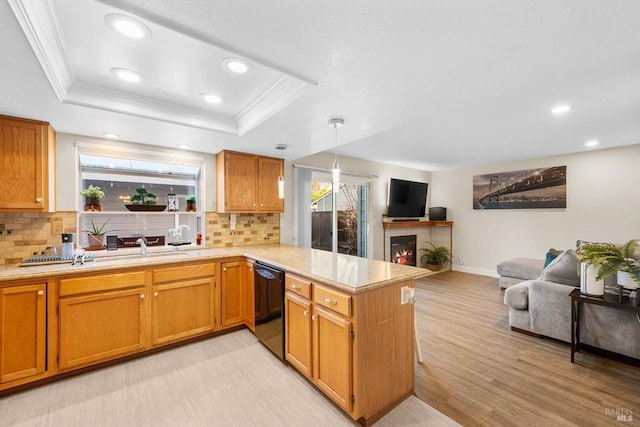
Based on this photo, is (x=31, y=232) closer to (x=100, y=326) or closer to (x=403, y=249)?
(x=100, y=326)

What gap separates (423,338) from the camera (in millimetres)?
2900

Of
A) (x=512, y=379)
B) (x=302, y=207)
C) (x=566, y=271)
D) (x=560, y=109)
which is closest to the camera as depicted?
(x=512, y=379)

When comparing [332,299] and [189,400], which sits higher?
[332,299]

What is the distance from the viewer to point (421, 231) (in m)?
6.29

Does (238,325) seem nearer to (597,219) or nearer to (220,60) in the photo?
(220,60)

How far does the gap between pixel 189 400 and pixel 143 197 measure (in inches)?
87.7

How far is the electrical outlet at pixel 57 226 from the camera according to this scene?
2674 mm

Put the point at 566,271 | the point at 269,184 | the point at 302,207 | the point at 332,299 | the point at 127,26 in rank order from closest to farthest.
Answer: the point at 127,26 → the point at 332,299 → the point at 566,271 → the point at 269,184 → the point at 302,207

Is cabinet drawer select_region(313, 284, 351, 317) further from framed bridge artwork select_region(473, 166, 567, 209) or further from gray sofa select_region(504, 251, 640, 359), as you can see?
framed bridge artwork select_region(473, 166, 567, 209)

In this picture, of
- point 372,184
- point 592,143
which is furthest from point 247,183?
point 592,143

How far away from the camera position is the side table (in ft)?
7.13

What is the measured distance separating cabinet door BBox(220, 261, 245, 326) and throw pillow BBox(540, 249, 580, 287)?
3.39 metres

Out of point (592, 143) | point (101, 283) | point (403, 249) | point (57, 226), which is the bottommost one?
point (403, 249)

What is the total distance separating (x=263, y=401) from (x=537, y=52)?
2.81 metres
